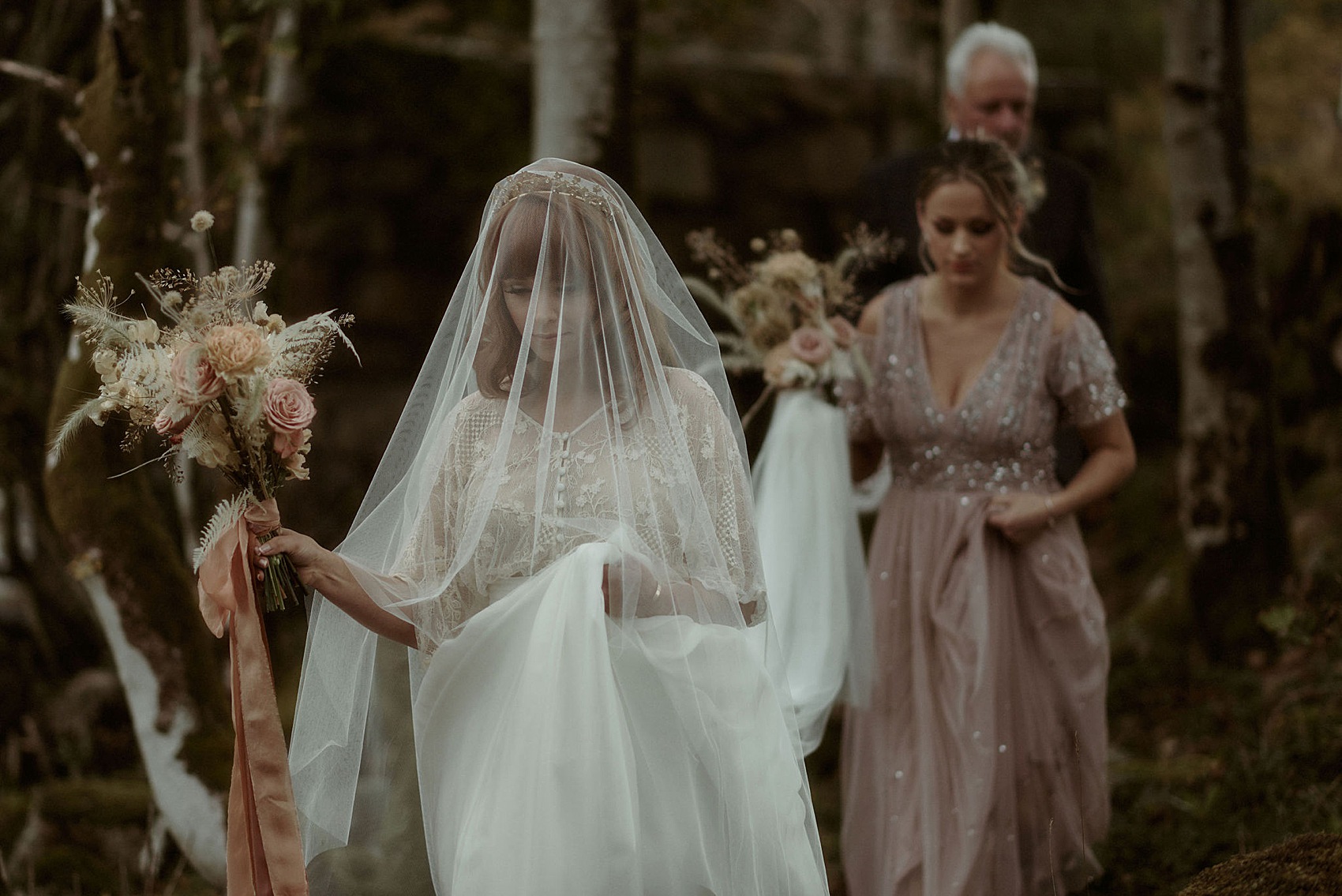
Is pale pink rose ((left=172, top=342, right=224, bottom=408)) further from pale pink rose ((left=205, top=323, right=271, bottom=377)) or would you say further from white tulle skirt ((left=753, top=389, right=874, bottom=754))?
white tulle skirt ((left=753, top=389, right=874, bottom=754))

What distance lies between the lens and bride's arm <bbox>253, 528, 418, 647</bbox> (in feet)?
9.39

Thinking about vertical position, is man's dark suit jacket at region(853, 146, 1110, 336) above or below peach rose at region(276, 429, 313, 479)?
above

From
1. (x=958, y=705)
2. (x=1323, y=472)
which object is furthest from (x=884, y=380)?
(x=1323, y=472)

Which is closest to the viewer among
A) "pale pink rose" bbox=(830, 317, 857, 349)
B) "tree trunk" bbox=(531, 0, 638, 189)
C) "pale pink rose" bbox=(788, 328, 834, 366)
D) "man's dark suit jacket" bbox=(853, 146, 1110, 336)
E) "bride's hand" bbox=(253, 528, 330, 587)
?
"bride's hand" bbox=(253, 528, 330, 587)

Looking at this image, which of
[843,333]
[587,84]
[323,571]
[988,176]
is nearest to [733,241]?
[587,84]

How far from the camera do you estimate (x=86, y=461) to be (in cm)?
449

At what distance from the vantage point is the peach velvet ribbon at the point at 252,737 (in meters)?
2.86

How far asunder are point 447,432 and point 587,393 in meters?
0.33

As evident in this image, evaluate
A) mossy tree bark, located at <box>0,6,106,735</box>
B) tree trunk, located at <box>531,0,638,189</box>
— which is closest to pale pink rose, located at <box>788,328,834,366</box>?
tree trunk, located at <box>531,0,638,189</box>

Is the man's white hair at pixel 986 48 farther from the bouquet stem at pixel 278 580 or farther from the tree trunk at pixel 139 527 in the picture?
the bouquet stem at pixel 278 580

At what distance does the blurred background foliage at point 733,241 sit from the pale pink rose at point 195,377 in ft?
7.02

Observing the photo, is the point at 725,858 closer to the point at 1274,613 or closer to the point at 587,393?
the point at 587,393

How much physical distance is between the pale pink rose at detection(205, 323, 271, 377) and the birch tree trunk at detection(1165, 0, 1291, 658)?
4875 mm

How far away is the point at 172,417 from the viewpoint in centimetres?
277
